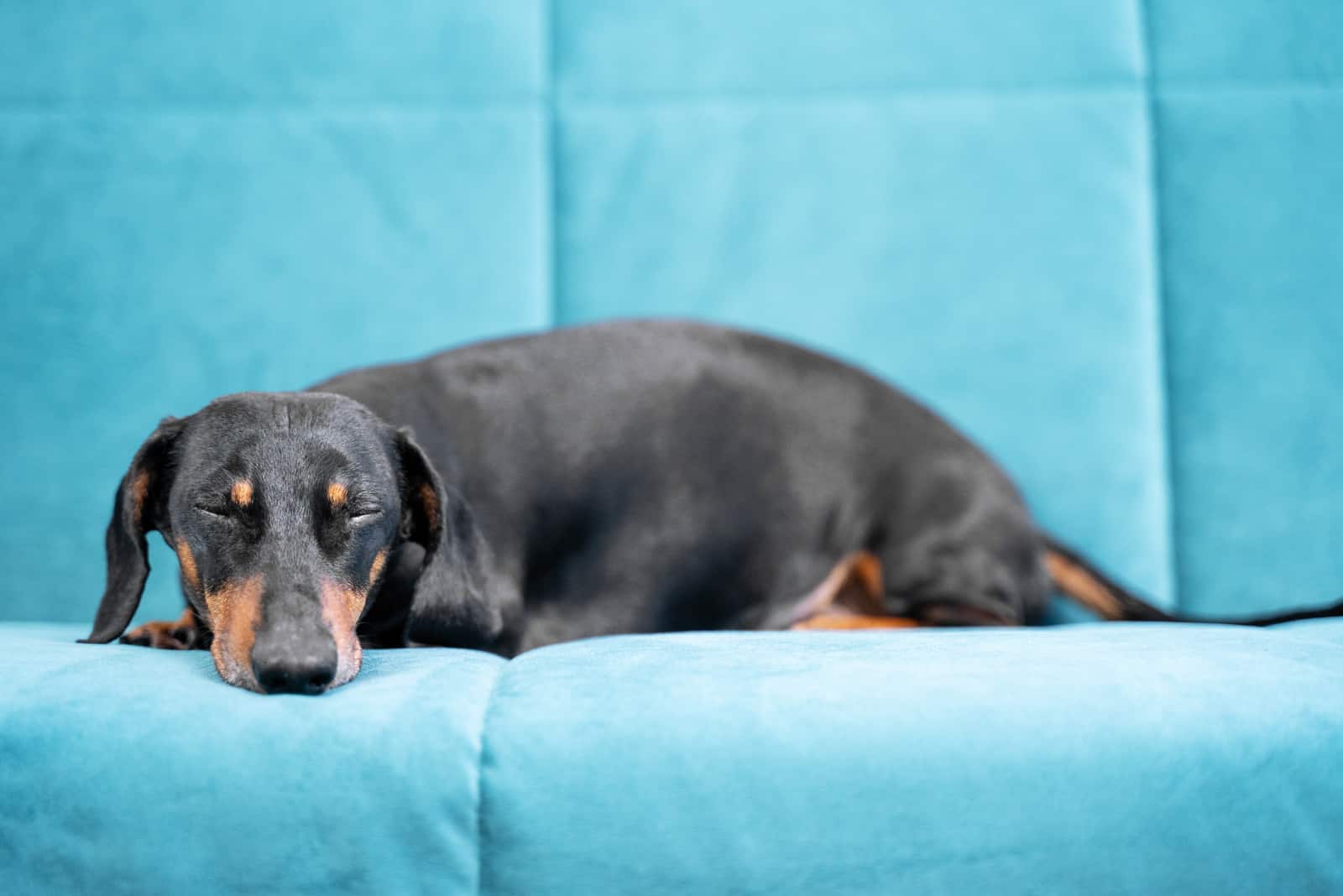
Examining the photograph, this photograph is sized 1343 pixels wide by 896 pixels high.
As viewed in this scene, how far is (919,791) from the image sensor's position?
1210 millimetres

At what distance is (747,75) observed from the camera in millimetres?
2797

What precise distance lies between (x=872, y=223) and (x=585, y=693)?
1.79 metres

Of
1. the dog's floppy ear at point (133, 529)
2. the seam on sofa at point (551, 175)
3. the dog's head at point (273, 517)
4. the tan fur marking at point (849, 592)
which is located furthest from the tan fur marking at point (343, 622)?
the seam on sofa at point (551, 175)

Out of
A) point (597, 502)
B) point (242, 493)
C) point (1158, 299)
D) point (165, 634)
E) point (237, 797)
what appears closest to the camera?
point (237, 797)

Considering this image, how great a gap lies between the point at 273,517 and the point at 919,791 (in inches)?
38.1

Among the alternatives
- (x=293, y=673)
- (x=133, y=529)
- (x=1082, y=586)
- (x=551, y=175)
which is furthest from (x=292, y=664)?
(x=1082, y=586)

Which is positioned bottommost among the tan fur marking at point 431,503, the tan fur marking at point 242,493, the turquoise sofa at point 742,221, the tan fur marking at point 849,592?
the tan fur marking at point 849,592

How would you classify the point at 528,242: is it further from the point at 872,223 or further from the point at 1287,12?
the point at 1287,12

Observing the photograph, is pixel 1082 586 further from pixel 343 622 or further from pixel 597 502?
→ pixel 343 622

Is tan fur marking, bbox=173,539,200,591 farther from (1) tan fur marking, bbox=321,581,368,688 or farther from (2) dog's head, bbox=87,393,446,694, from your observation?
(1) tan fur marking, bbox=321,581,368,688

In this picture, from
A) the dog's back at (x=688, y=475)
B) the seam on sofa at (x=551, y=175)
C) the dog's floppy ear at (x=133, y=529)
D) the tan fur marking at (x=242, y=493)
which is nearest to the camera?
the tan fur marking at (x=242, y=493)

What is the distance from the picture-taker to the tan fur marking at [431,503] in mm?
1823

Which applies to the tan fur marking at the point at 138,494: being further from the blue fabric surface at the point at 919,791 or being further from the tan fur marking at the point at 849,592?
the tan fur marking at the point at 849,592

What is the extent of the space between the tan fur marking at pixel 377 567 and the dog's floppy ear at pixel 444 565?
0.06 m
